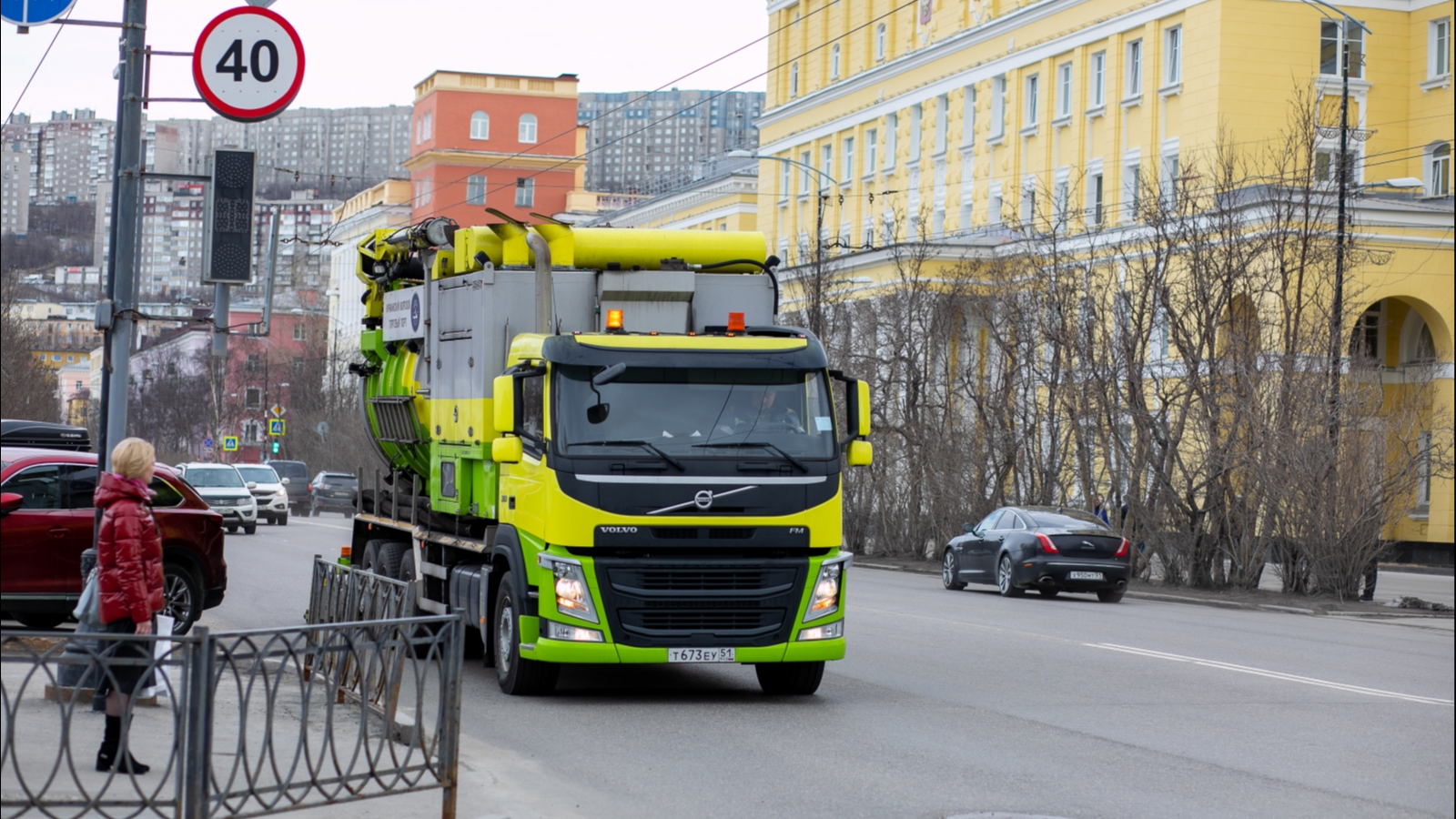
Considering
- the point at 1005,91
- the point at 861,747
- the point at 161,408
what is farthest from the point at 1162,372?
the point at 161,408

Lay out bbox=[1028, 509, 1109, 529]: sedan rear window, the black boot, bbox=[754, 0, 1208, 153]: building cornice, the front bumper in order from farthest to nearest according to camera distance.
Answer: bbox=[754, 0, 1208, 153]: building cornice, bbox=[1028, 509, 1109, 529]: sedan rear window, the front bumper, the black boot

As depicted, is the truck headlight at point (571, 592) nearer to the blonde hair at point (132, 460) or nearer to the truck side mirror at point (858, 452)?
the truck side mirror at point (858, 452)

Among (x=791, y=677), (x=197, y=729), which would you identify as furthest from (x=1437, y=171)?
(x=197, y=729)

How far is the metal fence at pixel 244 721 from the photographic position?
6.62 m

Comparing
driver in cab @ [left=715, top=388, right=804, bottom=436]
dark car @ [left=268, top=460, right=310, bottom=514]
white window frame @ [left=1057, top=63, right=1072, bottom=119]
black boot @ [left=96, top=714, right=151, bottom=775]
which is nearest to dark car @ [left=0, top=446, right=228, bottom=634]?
driver in cab @ [left=715, top=388, right=804, bottom=436]

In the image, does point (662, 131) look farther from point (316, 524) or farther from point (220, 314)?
point (220, 314)

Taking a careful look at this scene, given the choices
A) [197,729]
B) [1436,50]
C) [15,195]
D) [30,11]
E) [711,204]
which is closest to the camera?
[197,729]

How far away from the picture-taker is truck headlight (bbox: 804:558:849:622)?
12570 mm

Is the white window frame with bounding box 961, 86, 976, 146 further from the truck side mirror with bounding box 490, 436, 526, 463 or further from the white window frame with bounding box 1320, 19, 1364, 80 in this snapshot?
the truck side mirror with bounding box 490, 436, 526, 463

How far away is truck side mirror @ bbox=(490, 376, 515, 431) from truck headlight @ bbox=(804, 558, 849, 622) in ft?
7.94

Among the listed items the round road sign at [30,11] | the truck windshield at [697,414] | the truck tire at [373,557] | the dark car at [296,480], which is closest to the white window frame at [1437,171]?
the truck tire at [373,557]

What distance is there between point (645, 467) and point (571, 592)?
983 mm

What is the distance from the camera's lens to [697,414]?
12453 mm

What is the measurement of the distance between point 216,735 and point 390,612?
103 inches
